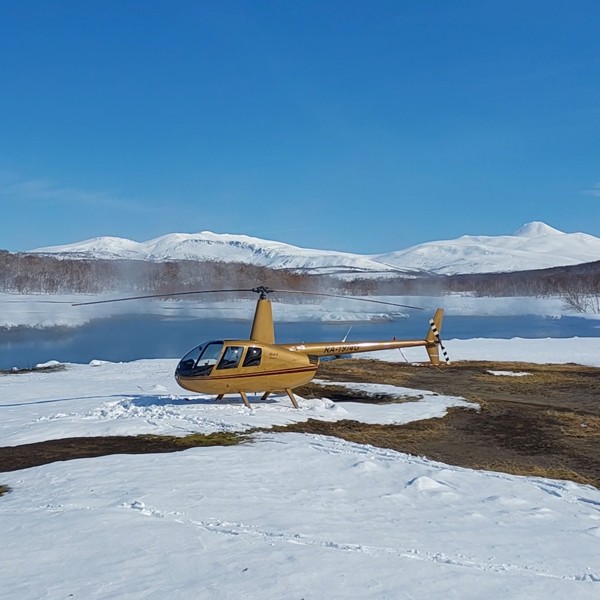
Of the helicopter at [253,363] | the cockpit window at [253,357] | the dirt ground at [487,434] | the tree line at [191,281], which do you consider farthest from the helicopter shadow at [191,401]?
the tree line at [191,281]

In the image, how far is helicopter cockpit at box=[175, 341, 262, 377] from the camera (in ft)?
41.2

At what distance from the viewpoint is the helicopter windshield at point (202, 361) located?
12.6m

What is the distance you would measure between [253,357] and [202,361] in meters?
1.02

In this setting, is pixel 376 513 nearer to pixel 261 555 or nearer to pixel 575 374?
pixel 261 555

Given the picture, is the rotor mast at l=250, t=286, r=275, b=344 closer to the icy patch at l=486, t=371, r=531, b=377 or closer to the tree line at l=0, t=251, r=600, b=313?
the icy patch at l=486, t=371, r=531, b=377

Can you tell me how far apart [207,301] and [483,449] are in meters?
74.5

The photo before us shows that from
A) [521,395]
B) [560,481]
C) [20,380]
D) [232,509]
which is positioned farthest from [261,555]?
[20,380]

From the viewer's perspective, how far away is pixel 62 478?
8.10 metres

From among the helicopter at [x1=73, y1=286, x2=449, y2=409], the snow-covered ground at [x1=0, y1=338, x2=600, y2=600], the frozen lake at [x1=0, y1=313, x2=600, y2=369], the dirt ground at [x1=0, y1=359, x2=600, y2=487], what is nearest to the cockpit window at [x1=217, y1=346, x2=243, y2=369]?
the helicopter at [x1=73, y1=286, x2=449, y2=409]

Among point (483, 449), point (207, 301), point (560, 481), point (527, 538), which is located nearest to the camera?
point (527, 538)

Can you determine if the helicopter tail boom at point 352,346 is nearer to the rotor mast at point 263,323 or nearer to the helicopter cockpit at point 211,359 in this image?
the rotor mast at point 263,323

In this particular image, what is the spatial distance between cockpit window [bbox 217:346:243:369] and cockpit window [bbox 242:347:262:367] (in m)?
0.17

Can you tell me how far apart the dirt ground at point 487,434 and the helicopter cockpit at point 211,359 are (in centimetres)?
Result: 186

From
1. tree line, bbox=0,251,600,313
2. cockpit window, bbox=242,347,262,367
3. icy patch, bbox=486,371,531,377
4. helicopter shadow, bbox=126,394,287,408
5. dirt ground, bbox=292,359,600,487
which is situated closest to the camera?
dirt ground, bbox=292,359,600,487
